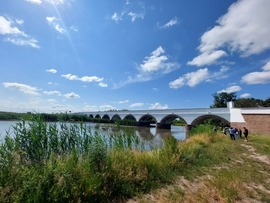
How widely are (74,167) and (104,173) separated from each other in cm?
70

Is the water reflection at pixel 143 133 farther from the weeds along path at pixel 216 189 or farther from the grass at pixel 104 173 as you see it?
the weeds along path at pixel 216 189

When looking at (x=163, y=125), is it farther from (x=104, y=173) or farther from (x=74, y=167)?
(x=74, y=167)

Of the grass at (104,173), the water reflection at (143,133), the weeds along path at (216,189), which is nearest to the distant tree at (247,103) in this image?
the water reflection at (143,133)

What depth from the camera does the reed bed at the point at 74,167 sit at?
3666mm

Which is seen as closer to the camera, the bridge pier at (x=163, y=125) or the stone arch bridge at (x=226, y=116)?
the stone arch bridge at (x=226, y=116)

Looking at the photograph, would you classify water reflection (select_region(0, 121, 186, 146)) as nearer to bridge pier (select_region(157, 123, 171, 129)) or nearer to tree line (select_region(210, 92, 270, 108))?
bridge pier (select_region(157, 123, 171, 129))

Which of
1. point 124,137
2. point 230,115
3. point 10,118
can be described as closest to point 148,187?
point 124,137

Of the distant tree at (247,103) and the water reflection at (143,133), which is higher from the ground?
the distant tree at (247,103)

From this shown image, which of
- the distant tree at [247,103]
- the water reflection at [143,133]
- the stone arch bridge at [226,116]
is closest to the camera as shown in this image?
the water reflection at [143,133]

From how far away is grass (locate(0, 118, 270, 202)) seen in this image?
148 inches

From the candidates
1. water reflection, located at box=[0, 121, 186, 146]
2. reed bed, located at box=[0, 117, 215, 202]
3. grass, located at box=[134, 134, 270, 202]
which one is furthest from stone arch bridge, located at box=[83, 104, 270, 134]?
grass, located at box=[134, 134, 270, 202]

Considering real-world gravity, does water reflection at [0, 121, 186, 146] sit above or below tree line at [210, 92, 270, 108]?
below

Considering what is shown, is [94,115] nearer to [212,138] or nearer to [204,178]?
[212,138]

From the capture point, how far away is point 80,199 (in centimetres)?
387
